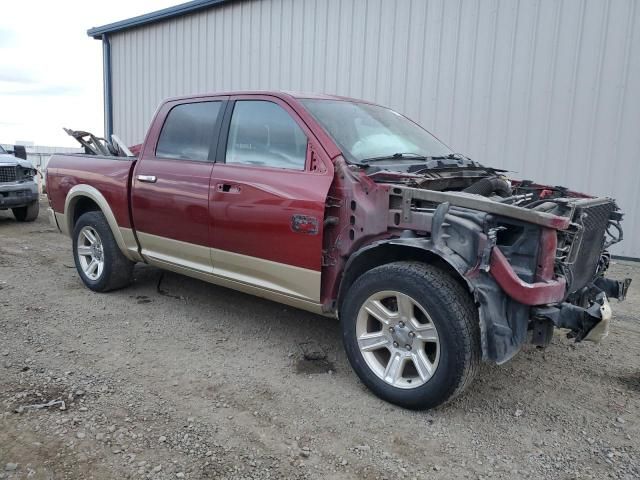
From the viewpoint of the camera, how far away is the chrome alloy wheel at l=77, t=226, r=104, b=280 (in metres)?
5.30

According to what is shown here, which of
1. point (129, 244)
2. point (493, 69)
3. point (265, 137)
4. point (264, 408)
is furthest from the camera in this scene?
point (493, 69)

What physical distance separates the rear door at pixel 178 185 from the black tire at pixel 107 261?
465 millimetres

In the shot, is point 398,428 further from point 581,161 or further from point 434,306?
point 581,161

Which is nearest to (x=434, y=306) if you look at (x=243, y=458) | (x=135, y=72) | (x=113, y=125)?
(x=243, y=458)

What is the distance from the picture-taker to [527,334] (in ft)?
9.91

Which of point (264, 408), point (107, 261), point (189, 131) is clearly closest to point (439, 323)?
point (264, 408)

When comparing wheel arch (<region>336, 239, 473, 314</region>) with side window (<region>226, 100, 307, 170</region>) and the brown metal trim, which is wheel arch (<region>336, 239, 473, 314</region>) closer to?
the brown metal trim

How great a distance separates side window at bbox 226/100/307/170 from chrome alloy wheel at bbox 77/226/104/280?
2021 mm

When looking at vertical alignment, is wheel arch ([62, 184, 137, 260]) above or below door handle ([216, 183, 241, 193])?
below

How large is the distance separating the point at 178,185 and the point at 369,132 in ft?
5.23

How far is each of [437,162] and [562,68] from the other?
4.50 m

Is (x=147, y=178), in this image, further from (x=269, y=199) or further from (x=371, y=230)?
(x=371, y=230)

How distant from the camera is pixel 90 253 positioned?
17.8 ft

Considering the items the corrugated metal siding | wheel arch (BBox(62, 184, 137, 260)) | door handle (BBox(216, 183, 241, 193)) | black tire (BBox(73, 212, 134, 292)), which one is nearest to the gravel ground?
black tire (BBox(73, 212, 134, 292))
